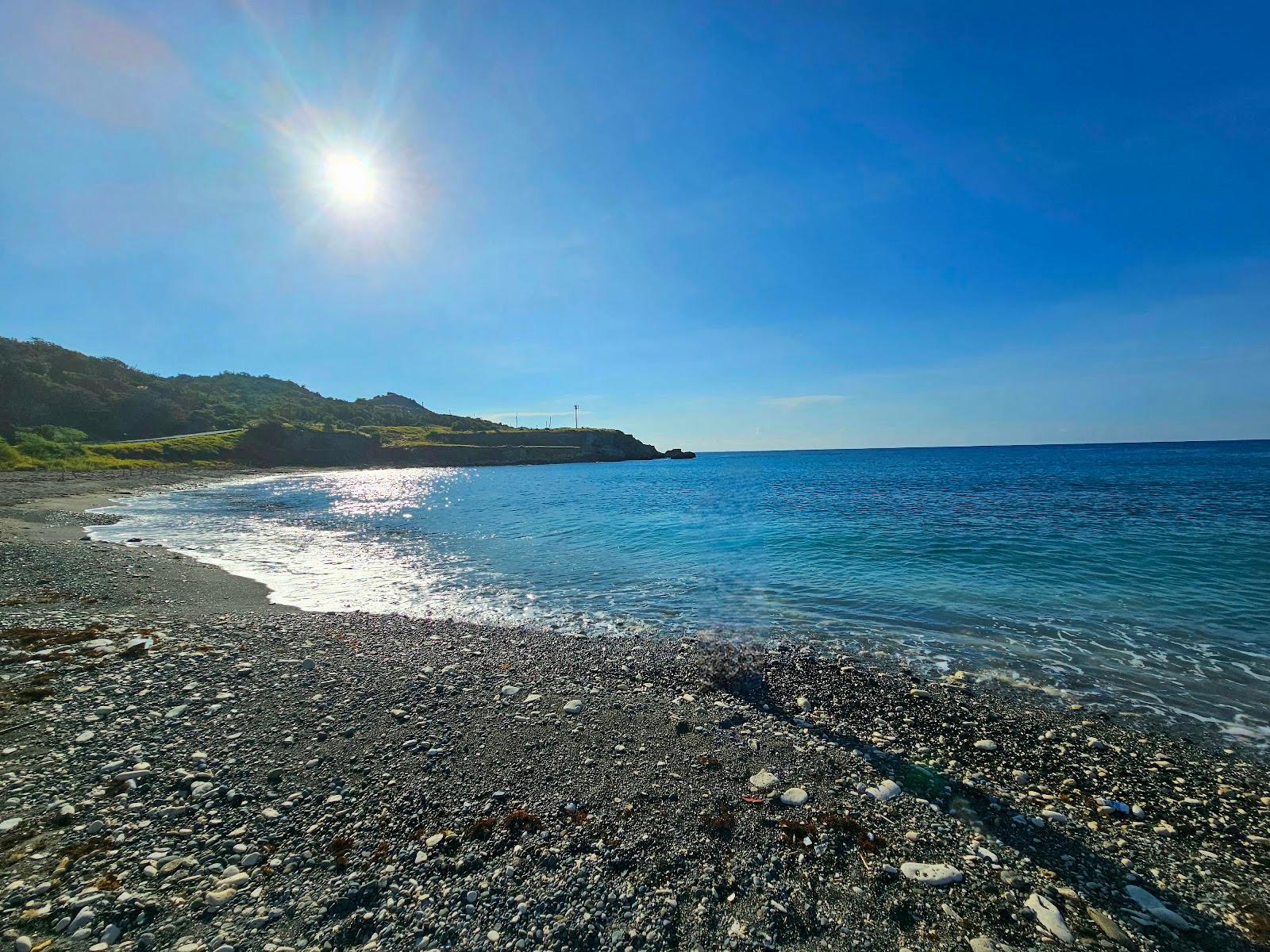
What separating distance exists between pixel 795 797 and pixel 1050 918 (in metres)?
2.46

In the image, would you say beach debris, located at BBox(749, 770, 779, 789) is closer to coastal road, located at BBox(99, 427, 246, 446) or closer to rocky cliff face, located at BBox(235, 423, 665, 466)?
coastal road, located at BBox(99, 427, 246, 446)

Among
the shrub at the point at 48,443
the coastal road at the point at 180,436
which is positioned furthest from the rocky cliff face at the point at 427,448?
the shrub at the point at 48,443

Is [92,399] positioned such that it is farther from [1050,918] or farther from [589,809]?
[1050,918]

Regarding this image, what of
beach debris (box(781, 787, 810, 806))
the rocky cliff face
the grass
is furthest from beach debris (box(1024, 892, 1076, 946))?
the rocky cliff face

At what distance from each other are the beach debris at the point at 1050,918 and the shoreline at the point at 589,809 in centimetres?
4

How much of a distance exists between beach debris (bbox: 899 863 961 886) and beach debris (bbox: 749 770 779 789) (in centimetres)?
166

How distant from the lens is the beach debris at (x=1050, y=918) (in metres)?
4.41

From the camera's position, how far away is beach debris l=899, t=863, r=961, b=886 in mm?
4949

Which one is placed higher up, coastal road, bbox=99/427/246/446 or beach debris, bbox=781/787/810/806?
coastal road, bbox=99/427/246/446

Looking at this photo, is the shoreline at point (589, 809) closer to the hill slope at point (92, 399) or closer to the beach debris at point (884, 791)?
the beach debris at point (884, 791)

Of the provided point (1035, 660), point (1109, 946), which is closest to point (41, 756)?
point (1109, 946)

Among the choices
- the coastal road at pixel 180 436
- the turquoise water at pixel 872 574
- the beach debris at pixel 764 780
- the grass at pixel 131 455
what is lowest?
the turquoise water at pixel 872 574

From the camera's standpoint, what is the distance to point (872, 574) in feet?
63.6

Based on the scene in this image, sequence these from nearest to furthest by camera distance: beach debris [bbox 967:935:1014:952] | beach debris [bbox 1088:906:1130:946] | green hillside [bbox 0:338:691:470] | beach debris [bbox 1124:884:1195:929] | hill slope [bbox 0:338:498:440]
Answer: beach debris [bbox 967:935:1014:952] < beach debris [bbox 1088:906:1130:946] < beach debris [bbox 1124:884:1195:929] < green hillside [bbox 0:338:691:470] < hill slope [bbox 0:338:498:440]
